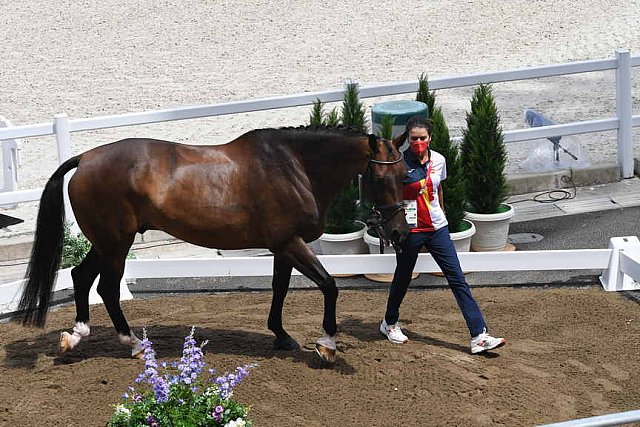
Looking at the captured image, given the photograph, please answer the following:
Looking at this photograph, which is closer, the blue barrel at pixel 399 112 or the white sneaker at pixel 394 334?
the white sneaker at pixel 394 334

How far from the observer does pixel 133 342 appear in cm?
809

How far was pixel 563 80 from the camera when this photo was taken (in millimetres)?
17188

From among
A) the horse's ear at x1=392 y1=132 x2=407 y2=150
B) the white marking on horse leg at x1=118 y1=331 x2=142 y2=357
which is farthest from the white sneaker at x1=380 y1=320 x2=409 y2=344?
the white marking on horse leg at x1=118 y1=331 x2=142 y2=357

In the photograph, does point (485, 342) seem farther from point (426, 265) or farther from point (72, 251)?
point (72, 251)

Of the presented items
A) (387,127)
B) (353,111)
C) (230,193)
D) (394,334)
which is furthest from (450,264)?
(353,111)

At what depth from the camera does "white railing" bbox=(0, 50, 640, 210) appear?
1029 cm

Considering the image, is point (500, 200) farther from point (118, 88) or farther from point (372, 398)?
point (118, 88)

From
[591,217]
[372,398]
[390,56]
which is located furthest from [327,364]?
[390,56]

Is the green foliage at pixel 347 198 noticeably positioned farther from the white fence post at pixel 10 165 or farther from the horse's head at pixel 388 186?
the white fence post at pixel 10 165

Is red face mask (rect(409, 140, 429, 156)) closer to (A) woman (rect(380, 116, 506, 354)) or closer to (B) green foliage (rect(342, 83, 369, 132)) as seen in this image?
(A) woman (rect(380, 116, 506, 354))

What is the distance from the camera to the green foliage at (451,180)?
10.2 m

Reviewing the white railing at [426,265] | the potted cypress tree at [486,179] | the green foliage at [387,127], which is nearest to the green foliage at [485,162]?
the potted cypress tree at [486,179]

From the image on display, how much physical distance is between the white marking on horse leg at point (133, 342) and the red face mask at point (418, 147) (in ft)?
7.58

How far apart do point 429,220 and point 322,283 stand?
0.86 meters
